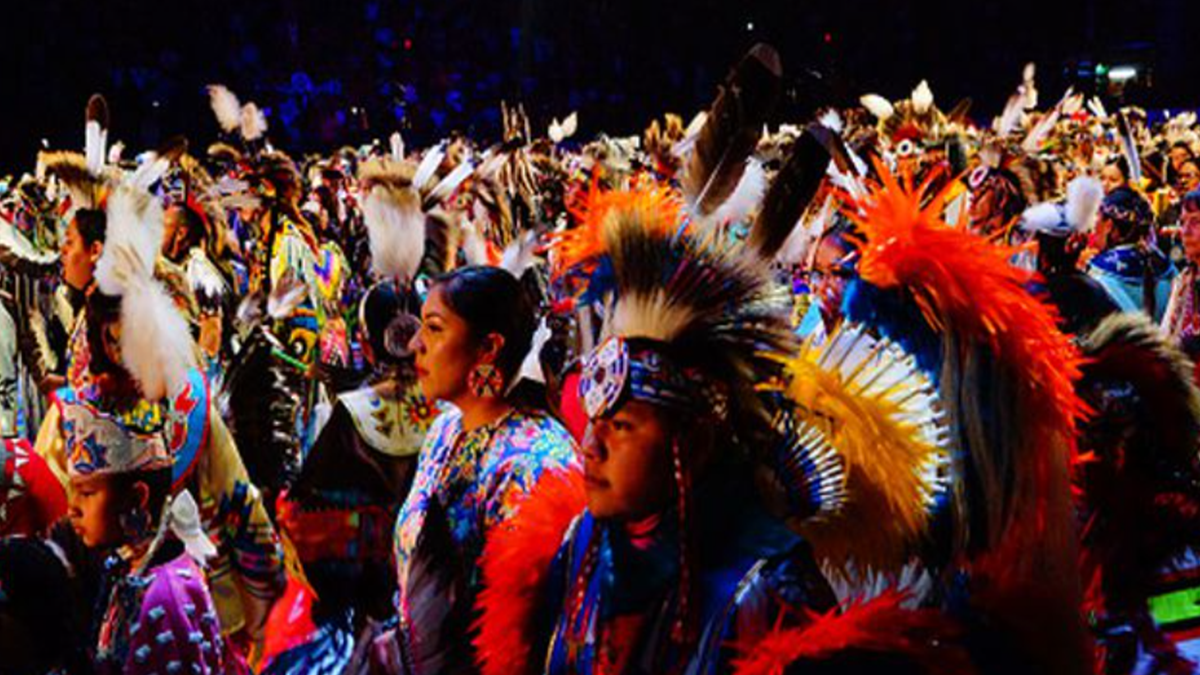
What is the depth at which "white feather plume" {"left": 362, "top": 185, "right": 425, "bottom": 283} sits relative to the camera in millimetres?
4523

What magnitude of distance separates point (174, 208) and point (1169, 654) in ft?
16.5

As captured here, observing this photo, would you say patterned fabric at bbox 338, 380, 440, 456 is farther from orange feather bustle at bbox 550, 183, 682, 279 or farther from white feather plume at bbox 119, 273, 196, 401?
orange feather bustle at bbox 550, 183, 682, 279

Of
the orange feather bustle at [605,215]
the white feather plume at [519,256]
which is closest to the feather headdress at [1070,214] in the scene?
the white feather plume at [519,256]

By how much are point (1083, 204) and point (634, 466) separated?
3.78m

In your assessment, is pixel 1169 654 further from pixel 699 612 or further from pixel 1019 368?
Answer: pixel 699 612

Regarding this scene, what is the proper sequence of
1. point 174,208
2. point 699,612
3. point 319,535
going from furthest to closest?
point 174,208 → point 319,535 → point 699,612

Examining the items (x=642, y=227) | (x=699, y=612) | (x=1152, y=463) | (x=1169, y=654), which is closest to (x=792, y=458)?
(x=699, y=612)

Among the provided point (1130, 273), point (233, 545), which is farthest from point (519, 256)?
point (1130, 273)

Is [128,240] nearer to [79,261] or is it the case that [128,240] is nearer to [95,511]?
[95,511]

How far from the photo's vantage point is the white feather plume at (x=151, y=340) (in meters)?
3.47

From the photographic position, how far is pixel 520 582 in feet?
7.52

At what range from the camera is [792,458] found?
2008mm

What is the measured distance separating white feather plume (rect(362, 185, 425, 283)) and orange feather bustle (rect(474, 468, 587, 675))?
7.24ft

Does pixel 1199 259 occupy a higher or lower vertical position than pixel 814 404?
higher
